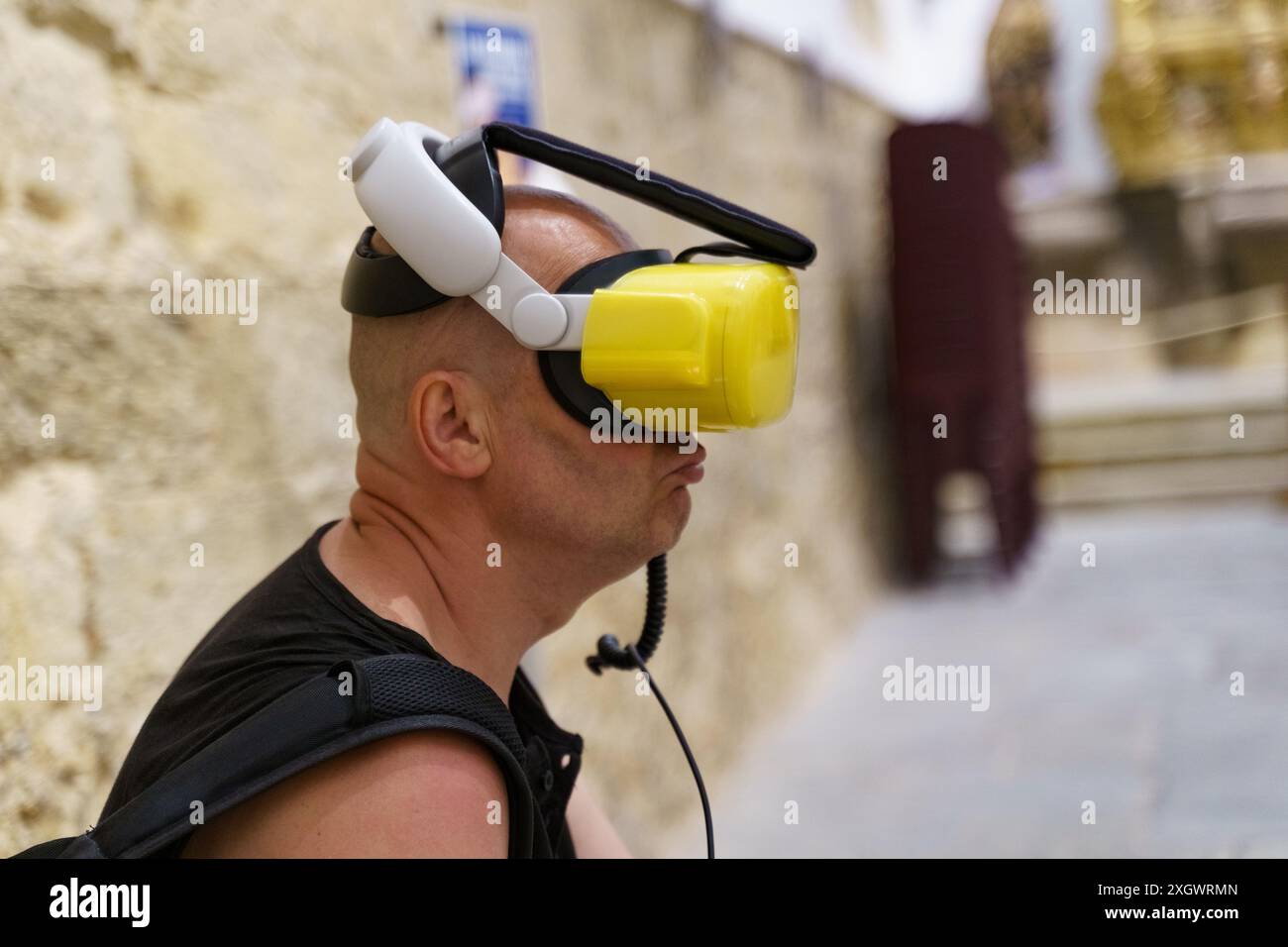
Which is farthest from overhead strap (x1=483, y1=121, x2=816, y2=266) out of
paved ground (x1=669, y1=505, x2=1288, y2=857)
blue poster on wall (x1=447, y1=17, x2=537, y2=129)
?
paved ground (x1=669, y1=505, x2=1288, y2=857)

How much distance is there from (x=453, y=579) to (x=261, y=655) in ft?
0.54

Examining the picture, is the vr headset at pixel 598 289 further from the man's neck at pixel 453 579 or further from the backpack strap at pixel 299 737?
the backpack strap at pixel 299 737

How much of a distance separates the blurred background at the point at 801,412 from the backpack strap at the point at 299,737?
60cm

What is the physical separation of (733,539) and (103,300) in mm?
2559

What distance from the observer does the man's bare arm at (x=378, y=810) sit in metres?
0.85

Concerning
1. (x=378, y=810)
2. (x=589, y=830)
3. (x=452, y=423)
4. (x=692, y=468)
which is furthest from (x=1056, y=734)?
(x=378, y=810)

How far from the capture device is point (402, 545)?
1.08 m

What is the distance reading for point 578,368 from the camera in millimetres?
1021

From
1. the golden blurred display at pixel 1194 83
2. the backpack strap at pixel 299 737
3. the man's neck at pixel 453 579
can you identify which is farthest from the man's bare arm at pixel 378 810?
the golden blurred display at pixel 1194 83

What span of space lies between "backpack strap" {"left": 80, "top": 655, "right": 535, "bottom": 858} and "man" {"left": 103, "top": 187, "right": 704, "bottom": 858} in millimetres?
58

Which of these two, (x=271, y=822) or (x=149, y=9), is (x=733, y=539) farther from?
(x=271, y=822)

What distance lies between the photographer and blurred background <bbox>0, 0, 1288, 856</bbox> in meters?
1.58

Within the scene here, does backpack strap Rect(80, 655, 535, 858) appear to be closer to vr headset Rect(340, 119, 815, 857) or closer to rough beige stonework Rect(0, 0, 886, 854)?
vr headset Rect(340, 119, 815, 857)

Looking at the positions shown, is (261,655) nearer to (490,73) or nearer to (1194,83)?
(490,73)
